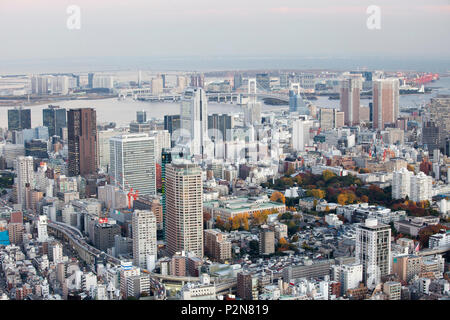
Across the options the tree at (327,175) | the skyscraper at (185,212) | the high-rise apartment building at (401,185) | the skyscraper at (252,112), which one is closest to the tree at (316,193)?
the tree at (327,175)

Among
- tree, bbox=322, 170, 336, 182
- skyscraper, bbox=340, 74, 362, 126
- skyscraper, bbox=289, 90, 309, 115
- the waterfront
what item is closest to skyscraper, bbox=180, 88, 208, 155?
the waterfront

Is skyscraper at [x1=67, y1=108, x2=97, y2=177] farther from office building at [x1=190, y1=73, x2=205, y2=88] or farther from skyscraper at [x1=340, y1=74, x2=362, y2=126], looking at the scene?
skyscraper at [x1=340, y1=74, x2=362, y2=126]

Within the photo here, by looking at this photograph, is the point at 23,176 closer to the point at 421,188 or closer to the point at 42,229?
the point at 42,229

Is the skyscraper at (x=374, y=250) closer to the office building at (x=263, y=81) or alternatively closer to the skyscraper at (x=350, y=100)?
the office building at (x=263, y=81)

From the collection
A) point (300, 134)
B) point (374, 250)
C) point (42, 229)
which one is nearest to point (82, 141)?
point (42, 229)
